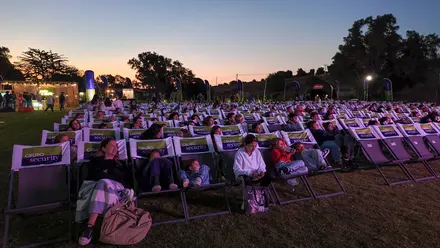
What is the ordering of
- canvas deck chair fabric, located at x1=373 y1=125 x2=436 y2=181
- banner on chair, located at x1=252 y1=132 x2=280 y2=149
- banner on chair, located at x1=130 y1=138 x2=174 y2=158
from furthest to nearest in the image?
canvas deck chair fabric, located at x1=373 y1=125 x2=436 y2=181 < banner on chair, located at x1=252 y1=132 x2=280 y2=149 < banner on chair, located at x1=130 y1=138 x2=174 y2=158

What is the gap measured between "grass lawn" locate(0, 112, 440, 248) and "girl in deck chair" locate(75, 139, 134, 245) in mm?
289

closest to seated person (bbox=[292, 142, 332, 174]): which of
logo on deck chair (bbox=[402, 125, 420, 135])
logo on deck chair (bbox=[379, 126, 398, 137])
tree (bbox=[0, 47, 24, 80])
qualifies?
logo on deck chair (bbox=[379, 126, 398, 137])

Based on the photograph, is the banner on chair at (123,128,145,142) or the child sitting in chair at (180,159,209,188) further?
the banner on chair at (123,128,145,142)

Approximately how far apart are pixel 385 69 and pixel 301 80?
2403 cm

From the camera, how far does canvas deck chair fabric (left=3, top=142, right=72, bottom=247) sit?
11.6 ft

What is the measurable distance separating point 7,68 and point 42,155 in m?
59.8

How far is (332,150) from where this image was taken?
561cm

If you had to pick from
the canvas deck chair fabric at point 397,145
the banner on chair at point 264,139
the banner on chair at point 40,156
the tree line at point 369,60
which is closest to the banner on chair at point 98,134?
the banner on chair at point 40,156

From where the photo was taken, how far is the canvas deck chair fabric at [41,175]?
3.54 m

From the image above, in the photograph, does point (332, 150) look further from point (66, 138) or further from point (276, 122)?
point (66, 138)

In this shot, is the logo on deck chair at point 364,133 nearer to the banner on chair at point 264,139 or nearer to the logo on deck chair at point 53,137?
the banner on chair at point 264,139

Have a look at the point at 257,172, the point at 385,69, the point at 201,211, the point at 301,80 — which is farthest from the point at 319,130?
the point at 301,80

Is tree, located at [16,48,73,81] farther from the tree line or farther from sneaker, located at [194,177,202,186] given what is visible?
sneaker, located at [194,177,202,186]

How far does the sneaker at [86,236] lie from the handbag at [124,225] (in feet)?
0.54
